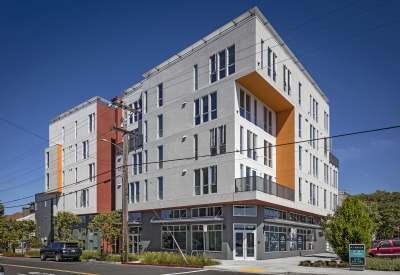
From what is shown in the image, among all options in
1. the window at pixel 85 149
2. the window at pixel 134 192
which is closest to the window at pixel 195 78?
the window at pixel 134 192

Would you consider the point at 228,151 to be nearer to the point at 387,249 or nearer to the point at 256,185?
the point at 256,185

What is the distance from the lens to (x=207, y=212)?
35938 millimetres

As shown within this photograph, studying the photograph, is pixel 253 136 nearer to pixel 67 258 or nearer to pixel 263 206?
pixel 263 206

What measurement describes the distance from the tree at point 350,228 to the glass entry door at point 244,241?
8002mm

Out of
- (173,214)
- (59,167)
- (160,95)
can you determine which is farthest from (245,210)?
(59,167)

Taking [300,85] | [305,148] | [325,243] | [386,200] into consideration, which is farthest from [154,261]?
[386,200]

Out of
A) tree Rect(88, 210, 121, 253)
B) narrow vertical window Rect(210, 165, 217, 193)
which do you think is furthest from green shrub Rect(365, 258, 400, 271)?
tree Rect(88, 210, 121, 253)

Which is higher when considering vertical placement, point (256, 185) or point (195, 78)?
point (195, 78)

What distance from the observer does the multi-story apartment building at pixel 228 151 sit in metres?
33.6

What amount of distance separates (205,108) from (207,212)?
900cm

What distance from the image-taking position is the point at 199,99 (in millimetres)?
36812

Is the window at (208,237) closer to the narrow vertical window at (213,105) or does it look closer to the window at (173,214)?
the window at (173,214)

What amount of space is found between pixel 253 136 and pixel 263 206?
240 inches

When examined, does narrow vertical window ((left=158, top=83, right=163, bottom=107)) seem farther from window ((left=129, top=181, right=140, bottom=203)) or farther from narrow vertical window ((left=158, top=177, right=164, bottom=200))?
window ((left=129, top=181, right=140, bottom=203))
